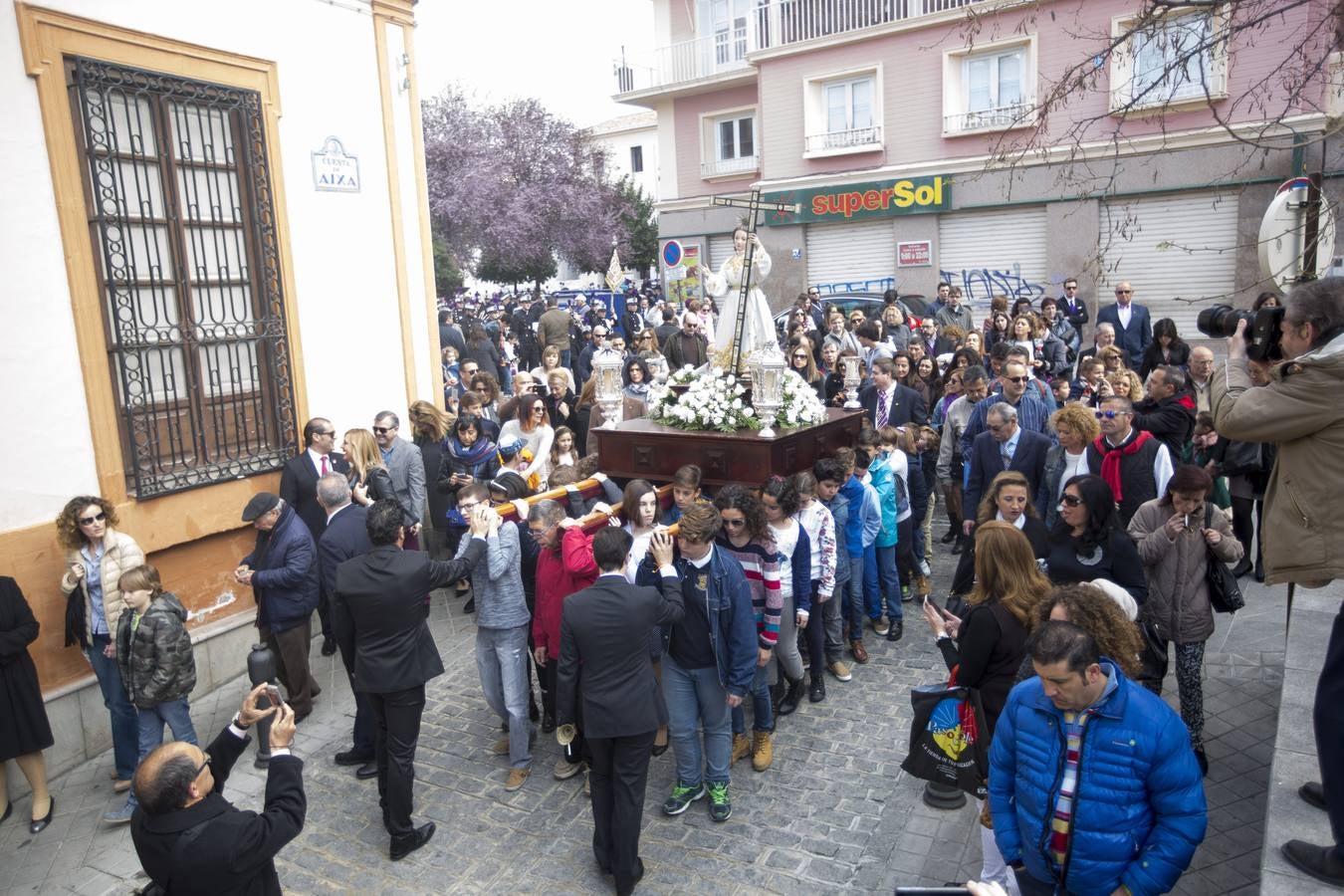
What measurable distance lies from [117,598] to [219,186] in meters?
3.53

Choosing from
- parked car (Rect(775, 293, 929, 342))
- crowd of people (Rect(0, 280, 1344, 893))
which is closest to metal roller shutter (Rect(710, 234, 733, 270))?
parked car (Rect(775, 293, 929, 342))

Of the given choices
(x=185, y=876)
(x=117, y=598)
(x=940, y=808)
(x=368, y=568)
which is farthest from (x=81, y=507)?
(x=940, y=808)

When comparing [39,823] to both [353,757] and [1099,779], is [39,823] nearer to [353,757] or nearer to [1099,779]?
[353,757]

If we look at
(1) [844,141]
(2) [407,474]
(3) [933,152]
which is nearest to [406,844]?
(2) [407,474]

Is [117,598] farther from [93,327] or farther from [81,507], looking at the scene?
[93,327]

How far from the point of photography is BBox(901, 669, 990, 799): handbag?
4.39 meters

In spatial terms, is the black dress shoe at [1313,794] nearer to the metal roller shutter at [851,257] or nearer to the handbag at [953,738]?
the handbag at [953,738]

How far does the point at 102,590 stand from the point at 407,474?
273 cm

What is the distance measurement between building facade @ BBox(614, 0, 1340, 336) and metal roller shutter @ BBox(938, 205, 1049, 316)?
0.12 feet

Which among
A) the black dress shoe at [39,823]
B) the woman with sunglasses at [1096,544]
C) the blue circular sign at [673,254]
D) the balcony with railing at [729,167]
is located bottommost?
the black dress shoe at [39,823]

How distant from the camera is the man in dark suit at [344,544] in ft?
21.0

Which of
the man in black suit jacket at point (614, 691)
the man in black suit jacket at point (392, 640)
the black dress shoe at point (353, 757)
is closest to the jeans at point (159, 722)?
the black dress shoe at point (353, 757)

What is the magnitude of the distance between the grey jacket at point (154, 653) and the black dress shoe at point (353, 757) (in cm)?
110

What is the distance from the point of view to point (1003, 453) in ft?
24.0
